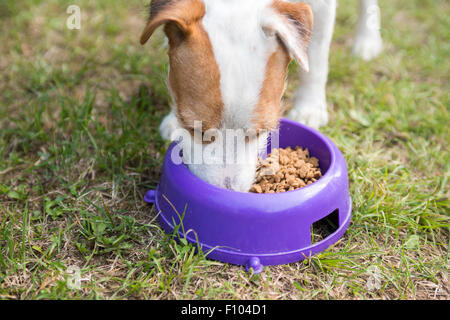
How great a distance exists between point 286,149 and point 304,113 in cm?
56

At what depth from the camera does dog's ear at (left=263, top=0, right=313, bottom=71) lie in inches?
90.0

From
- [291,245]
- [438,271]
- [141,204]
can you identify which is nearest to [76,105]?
[141,204]

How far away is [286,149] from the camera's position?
305 centimetres

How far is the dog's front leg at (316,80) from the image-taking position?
10.5ft

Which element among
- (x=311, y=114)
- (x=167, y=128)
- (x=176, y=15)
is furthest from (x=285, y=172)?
(x=176, y=15)

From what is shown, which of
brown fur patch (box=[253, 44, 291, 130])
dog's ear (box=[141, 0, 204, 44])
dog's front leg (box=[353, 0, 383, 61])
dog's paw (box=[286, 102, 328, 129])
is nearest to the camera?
dog's ear (box=[141, 0, 204, 44])

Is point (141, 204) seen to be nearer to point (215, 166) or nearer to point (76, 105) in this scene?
point (215, 166)

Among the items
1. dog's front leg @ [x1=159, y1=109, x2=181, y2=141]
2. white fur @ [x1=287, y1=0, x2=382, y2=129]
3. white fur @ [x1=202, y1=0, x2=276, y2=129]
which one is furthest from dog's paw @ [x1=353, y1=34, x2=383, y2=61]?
white fur @ [x1=202, y1=0, x2=276, y2=129]

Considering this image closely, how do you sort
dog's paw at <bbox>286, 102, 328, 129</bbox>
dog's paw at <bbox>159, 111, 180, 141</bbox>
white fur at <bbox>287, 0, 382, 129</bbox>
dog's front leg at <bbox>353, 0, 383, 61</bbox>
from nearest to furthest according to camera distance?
1. white fur at <bbox>287, 0, 382, 129</bbox>
2. dog's paw at <bbox>159, 111, 180, 141</bbox>
3. dog's paw at <bbox>286, 102, 328, 129</bbox>
4. dog's front leg at <bbox>353, 0, 383, 61</bbox>

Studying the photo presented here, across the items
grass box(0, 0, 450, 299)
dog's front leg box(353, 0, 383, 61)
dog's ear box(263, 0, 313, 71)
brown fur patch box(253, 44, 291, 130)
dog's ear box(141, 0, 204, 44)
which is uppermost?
dog's ear box(141, 0, 204, 44)

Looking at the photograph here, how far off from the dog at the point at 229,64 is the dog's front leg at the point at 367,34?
2.23 m

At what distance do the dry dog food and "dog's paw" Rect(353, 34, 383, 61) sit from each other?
75.5 inches

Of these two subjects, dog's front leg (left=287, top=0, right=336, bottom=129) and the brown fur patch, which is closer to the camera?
the brown fur patch

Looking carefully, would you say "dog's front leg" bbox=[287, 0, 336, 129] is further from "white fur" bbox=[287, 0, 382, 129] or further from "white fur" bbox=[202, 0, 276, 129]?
"white fur" bbox=[202, 0, 276, 129]
